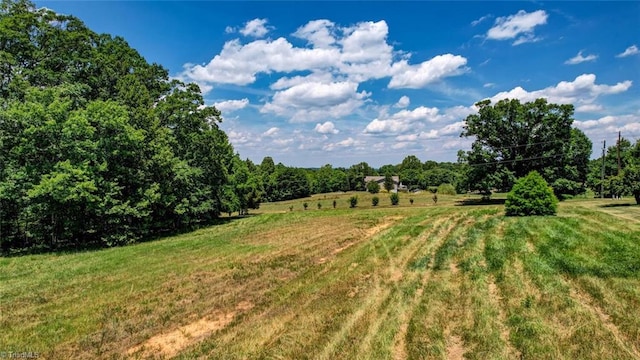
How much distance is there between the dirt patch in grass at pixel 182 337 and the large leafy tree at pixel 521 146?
122 ft

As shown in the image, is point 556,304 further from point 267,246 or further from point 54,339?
point 267,246

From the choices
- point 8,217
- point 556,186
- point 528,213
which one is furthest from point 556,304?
point 556,186

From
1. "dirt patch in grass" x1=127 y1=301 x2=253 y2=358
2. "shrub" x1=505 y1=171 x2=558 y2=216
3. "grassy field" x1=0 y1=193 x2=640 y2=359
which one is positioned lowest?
"dirt patch in grass" x1=127 y1=301 x2=253 y2=358

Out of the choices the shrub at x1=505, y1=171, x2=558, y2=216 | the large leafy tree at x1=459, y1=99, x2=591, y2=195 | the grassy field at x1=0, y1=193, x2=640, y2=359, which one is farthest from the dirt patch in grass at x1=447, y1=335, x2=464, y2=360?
the large leafy tree at x1=459, y1=99, x2=591, y2=195

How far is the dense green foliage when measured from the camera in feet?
55.6

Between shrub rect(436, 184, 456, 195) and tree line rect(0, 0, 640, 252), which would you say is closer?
tree line rect(0, 0, 640, 252)

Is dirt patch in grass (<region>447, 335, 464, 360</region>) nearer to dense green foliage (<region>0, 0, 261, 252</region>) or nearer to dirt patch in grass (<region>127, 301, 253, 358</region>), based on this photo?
dirt patch in grass (<region>127, 301, 253, 358</region>)

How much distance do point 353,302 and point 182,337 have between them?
353 cm

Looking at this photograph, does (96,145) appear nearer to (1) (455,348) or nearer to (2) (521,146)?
(1) (455,348)

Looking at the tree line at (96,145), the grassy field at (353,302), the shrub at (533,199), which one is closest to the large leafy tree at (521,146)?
the tree line at (96,145)

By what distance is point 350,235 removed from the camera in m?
17.7

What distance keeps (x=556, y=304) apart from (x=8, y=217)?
24.7 m

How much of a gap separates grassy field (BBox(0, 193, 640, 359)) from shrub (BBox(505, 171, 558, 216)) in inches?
181

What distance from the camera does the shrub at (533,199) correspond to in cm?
1852
